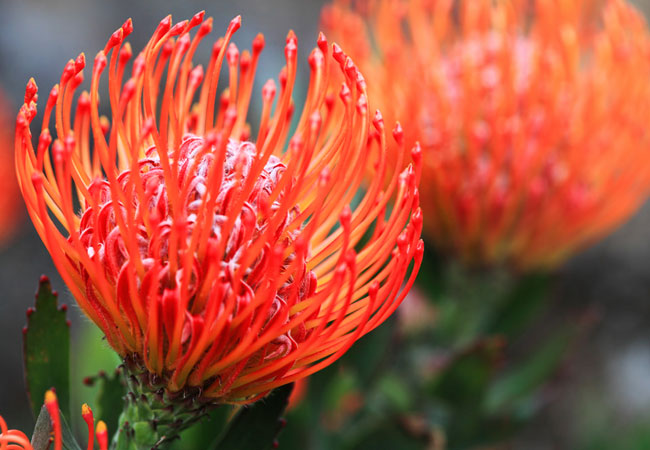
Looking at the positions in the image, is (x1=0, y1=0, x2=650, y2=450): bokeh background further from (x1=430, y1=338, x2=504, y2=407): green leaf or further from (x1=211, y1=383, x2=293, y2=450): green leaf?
(x1=211, y1=383, x2=293, y2=450): green leaf

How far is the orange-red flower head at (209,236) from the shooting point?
0.57 meters

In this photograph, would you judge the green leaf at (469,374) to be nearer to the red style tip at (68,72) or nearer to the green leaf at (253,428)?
the green leaf at (253,428)

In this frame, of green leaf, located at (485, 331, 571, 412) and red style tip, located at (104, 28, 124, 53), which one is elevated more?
red style tip, located at (104, 28, 124, 53)

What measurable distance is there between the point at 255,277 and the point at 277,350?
2.9 inches

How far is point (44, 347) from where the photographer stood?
703mm

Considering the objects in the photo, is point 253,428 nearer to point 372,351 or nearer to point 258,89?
point 372,351

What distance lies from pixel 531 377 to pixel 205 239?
0.96 metres

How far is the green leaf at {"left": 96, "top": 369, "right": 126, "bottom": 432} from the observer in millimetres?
768

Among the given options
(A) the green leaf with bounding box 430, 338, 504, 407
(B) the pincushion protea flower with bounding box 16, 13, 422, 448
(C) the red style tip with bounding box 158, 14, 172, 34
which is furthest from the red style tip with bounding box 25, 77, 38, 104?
(A) the green leaf with bounding box 430, 338, 504, 407

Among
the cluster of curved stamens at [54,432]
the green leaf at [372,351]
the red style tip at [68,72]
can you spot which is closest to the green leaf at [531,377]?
the green leaf at [372,351]

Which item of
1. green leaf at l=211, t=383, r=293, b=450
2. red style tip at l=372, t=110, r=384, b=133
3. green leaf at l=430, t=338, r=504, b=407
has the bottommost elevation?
green leaf at l=430, t=338, r=504, b=407

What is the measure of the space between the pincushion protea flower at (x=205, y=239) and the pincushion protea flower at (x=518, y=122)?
0.57 metres

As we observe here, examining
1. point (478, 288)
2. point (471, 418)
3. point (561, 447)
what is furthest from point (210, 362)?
point (561, 447)

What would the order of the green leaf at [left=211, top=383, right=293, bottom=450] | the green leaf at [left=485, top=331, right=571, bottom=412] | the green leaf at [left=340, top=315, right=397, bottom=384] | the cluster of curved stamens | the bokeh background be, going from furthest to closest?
the bokeh background < the green leaf at [left=485, top=331, right=571, bottom=412] < the green leaf at [left=340, top=315, right=397, bottom=384] < the green leaf at [left=211, top=383, right=293, bottom=450] < the cluster of curved stamens
